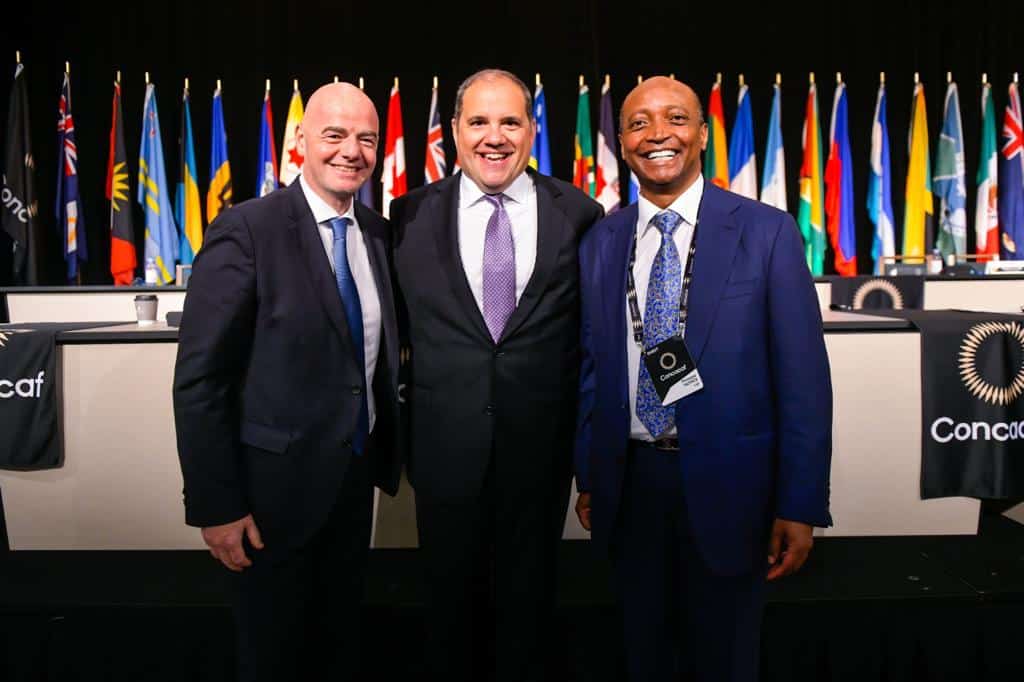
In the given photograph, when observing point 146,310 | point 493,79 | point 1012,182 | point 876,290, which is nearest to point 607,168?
point 876,290

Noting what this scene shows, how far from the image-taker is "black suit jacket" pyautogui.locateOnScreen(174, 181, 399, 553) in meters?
1.26

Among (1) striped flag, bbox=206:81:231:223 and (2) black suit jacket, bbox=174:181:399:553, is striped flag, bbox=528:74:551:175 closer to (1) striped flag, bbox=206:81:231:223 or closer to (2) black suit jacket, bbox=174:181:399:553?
(1) striped flag, bbox=206:81:231:223

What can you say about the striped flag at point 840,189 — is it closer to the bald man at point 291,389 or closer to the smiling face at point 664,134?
the smiling face at point 664,134

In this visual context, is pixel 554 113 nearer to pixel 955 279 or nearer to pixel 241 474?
pixel 955 279

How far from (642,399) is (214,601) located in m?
1.43

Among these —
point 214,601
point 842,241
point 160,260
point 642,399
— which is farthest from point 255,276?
point 842,241

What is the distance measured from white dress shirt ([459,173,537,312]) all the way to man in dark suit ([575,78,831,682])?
0.62 ft

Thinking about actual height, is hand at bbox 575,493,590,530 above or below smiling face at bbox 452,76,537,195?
below

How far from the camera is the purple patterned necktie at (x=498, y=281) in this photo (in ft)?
4.74

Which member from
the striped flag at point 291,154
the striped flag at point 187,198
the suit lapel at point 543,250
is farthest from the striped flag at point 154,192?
the suit lapel at point 543,250

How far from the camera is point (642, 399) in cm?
129

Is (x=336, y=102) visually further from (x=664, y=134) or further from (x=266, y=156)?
(x=266, y=156)

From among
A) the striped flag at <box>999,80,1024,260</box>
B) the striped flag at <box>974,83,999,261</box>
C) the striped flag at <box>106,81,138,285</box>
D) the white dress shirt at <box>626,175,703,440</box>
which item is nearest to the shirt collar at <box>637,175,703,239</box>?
the white dress shirt at <box>626,175,703,440</box>

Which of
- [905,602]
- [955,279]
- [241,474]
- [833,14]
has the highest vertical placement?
[833,14]
